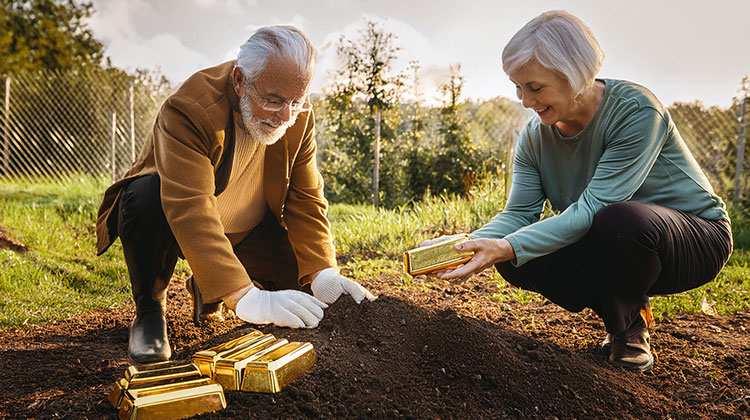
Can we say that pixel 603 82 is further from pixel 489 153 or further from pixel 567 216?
pixel 489 153

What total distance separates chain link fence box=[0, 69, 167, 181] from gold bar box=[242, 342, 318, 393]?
686cm

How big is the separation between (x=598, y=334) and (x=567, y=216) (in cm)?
78

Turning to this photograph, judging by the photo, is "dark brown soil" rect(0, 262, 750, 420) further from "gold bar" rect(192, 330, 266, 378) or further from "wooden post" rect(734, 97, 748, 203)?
"wooden post" rect(734, 97, 748, 203)

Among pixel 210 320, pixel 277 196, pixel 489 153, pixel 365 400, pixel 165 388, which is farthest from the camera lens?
pixel 489 153

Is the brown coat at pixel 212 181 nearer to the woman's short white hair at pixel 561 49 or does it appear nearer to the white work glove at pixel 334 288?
the white work glove at pixel 334 288

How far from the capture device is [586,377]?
1.86 m

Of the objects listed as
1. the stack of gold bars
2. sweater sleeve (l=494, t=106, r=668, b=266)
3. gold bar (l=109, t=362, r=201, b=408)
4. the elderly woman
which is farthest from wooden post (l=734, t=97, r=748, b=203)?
gold bar (l=109, t=362, r=201, b=408)

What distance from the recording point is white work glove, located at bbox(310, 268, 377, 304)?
207 centimetres

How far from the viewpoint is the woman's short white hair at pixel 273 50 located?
1.92 metres

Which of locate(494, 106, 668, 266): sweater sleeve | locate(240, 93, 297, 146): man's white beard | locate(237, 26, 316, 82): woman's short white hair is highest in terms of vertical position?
locate(237, 26, 316, 82): woman's short white hair

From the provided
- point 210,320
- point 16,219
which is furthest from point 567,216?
point 16,219

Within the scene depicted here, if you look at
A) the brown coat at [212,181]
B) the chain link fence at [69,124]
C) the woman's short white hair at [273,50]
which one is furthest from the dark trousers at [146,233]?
the chain link fence at [69,124]

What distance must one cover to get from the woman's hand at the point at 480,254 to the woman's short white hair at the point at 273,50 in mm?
846

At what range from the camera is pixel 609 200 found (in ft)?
6.48
